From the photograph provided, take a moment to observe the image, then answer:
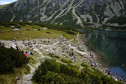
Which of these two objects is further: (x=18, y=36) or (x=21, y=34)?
(x=21, y=34)

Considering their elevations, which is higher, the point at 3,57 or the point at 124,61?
the point at 3,57

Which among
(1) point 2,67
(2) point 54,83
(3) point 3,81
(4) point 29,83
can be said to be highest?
(1) point 2,67

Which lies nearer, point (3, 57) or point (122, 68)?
point (3, 57)

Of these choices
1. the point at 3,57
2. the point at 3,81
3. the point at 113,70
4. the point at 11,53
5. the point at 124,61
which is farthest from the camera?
the point at 124,61

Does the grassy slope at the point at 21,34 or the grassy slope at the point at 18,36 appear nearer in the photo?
the grassy slope at the point at 18,36

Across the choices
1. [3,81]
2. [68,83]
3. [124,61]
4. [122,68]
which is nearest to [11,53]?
[3,81]

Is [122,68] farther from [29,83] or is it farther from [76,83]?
[29,83]

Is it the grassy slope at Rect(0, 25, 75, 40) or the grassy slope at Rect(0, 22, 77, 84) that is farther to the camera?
the grassy slope at Rect(0, 25, 75, 40)

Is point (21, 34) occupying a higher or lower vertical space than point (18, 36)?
higher

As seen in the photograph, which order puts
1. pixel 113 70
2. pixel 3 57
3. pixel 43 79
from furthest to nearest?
pixel 113 70 < pixel 3 57 < pixel 43 79

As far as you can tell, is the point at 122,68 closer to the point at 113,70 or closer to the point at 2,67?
the point at 113,70
